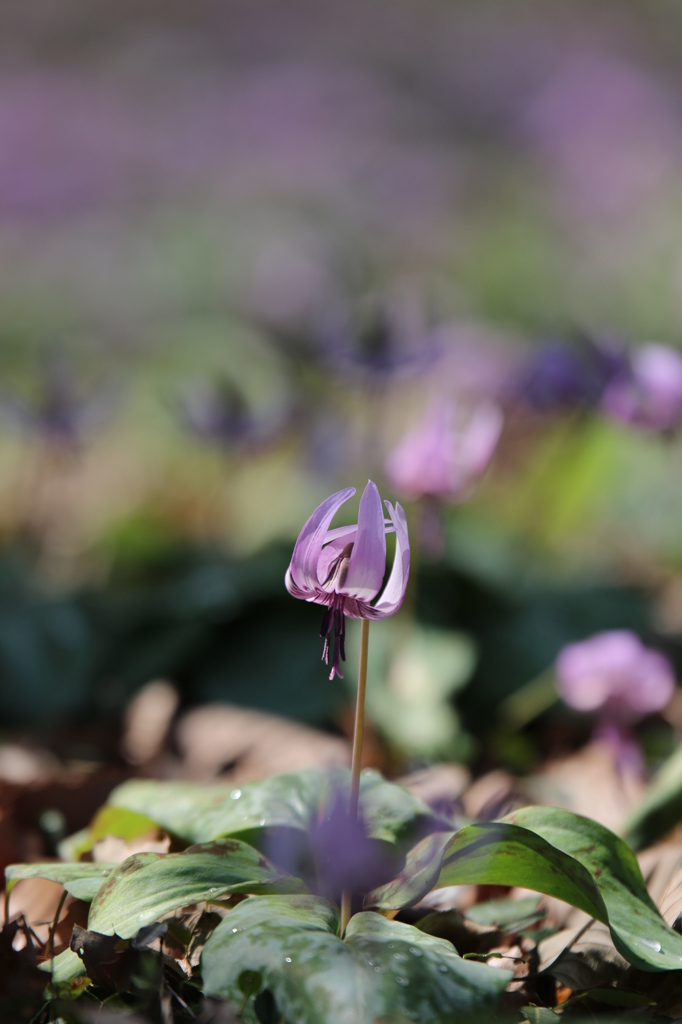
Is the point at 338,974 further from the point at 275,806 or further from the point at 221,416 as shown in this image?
the point at 221,416

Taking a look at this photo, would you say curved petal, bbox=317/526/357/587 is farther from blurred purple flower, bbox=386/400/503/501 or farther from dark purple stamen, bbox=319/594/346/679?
blurred purple flower, bbox=386/400/503/501

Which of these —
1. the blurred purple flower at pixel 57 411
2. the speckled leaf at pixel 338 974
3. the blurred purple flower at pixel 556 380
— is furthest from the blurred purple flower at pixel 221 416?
the speckled leaf at pixel 338 974

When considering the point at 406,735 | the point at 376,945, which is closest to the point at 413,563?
the point at 406,735

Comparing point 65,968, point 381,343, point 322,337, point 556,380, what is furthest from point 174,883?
point 322,337

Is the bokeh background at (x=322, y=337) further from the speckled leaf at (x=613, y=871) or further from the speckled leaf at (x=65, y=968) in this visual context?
the speckled leaf at (x=65, y=968)

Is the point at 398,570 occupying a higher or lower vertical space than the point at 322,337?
higher

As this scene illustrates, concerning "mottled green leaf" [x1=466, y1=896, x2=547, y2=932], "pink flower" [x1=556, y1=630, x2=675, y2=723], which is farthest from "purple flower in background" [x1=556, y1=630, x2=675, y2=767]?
"mottled green leaf" [x1=466, y1=896, x2=547, y2=932]

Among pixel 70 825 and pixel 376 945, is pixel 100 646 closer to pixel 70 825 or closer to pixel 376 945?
pixel 70 825
